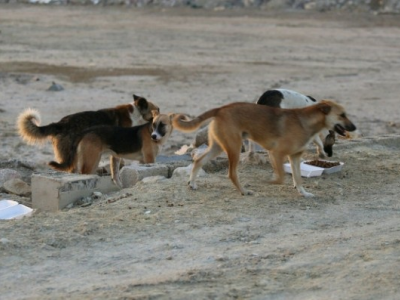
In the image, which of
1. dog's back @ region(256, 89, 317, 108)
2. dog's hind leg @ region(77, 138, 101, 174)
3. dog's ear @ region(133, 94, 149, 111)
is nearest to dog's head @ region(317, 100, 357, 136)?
dog's back @ region(256, 89, 317, 108)

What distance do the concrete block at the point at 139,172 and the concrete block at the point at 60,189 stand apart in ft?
2.51

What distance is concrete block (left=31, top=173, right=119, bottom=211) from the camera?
387 inches

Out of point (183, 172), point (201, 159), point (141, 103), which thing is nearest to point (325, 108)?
point (201, 159)

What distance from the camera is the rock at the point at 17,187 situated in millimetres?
11219

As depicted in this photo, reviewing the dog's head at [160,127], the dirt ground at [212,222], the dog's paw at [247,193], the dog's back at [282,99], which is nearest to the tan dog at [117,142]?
the dog's head at [160,127]

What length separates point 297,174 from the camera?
1001 centimetres

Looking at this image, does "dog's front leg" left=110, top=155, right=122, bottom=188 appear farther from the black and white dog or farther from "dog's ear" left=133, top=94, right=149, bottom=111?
the black and white dog

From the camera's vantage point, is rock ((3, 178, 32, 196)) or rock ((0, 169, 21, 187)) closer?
rock ((3, 178, 32, 196))

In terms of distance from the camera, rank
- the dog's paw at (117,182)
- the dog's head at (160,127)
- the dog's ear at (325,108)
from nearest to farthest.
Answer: the dog's ear at (325,108)
the dog's paw at (117,182)
the dog's head at (160,127)

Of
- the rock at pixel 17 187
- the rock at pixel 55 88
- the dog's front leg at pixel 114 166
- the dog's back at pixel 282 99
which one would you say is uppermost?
the dog's back at pixel 282 99

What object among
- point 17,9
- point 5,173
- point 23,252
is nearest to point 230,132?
point 23,252

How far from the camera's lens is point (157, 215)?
29.4 feet

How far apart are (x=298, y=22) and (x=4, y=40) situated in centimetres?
1053

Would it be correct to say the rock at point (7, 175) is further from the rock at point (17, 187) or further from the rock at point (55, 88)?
the rock at point (55, 88)
